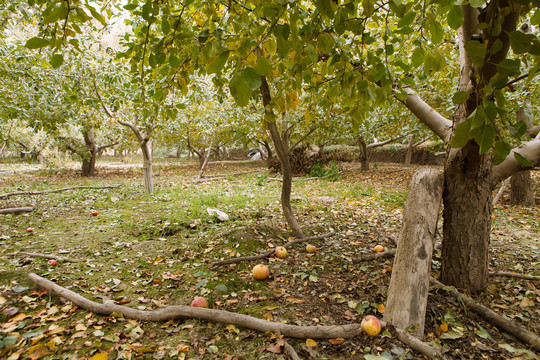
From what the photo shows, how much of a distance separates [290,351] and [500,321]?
70.1 inches

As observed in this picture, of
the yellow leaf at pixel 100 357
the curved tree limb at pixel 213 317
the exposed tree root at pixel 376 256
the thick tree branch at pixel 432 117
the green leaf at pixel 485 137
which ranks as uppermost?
the thick tree branch at pixel 432 117

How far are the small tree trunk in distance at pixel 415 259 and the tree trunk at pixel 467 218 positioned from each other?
19 centimetres

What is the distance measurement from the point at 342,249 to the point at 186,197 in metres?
5.35

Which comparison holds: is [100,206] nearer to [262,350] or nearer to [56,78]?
[56,78]

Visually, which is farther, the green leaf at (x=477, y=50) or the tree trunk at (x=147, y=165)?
the tree trunk at (x=147, y=165)

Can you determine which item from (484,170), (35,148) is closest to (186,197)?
(484,170)

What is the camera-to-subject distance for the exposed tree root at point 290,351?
6.18 feet

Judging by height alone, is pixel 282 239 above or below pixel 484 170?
below

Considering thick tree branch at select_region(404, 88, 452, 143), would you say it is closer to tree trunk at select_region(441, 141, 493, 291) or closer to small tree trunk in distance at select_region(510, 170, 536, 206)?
tree trunk at select_region(441, 141, 493, 291)

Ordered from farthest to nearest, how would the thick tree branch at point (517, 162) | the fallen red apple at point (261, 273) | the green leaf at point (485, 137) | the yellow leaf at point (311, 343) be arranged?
the fallen red apple at point (261, 273) → the thick tree branch at point (517, 162) → the yellow leaf at point (311, 343) → the green leaf at point (485, 137)

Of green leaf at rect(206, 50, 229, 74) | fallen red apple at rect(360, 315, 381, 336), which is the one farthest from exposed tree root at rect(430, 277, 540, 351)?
green leaf at rect(206, 50, 229, 74)

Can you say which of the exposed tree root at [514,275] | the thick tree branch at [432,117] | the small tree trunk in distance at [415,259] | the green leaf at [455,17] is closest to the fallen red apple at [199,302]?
the small tree trunk in distance at [415,259]

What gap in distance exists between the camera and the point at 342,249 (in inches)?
154

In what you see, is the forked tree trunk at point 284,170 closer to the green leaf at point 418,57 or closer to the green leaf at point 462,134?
the green leaf at point 418,57
